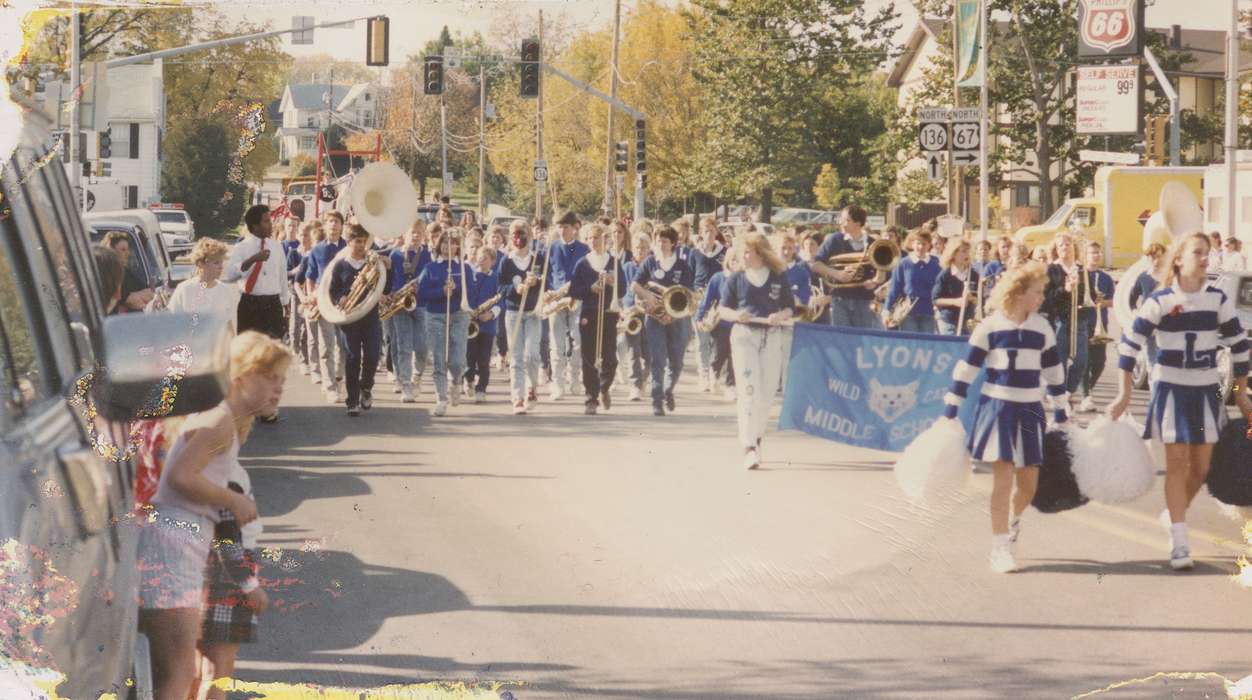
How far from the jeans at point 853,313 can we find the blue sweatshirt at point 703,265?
1.11 m

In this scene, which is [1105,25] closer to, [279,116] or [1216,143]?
[279,116]

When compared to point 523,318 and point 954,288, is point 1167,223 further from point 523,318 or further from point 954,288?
point 523,318

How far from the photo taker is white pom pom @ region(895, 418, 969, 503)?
25.3ft

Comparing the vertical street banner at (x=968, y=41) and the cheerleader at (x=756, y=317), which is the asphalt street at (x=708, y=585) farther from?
the vertical street banner at (x=968, y=41)

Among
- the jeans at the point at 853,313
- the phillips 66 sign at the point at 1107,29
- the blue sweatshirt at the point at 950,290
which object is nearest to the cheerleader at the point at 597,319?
the jeans at the point at 853,313

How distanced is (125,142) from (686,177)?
23.9 meters

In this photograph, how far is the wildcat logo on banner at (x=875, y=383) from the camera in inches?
409

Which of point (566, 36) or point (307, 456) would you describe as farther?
point (307, 456)

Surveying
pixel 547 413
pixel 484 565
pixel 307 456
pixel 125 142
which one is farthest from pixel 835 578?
pixel 547 413

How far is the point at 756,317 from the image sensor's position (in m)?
11.2

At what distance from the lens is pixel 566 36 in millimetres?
4793

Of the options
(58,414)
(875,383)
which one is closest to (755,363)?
(875,383)

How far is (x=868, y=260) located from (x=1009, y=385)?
6.85m

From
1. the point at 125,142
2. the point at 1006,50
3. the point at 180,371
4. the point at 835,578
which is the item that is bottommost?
the point at 835,578
